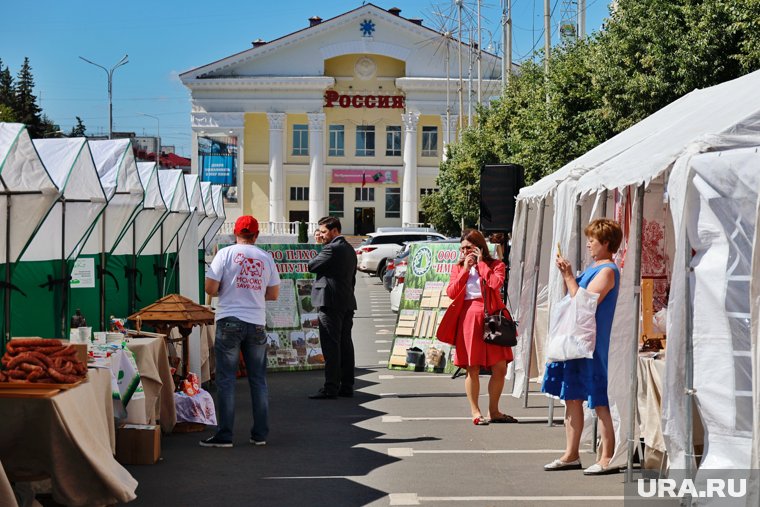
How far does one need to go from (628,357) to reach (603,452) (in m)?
0.74

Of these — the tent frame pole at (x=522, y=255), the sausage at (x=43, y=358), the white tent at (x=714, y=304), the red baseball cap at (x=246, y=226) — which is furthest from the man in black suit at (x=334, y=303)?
the white tent at (x=714, y=304)

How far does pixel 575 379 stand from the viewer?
29.1 ft

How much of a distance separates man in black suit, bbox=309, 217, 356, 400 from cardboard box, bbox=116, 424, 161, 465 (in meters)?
4.27

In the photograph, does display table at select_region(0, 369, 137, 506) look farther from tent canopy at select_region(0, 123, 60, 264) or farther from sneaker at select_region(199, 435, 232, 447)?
sneaker at select_region(199, 435, 232, 447)

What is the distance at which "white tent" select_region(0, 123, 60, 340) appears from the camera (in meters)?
9.38

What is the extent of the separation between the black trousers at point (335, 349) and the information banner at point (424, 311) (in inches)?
100

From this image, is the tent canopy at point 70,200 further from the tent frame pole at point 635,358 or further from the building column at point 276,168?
the building column at point 276,168

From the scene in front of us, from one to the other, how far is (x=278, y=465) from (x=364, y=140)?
250 ft

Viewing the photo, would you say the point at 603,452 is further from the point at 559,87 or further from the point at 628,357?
the point at 559,87

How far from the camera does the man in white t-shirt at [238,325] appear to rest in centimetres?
1028

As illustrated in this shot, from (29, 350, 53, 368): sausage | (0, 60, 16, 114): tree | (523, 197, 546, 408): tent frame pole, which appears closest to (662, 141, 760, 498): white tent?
(29, 350, 53, 368): sausage

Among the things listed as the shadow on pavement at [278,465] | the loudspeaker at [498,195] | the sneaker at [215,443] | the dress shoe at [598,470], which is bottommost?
the shadow on pavement at [278,465]

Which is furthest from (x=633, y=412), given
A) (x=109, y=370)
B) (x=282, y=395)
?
(x=282, y=395)

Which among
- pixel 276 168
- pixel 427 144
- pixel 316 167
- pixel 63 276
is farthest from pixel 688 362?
pixel 427 144
